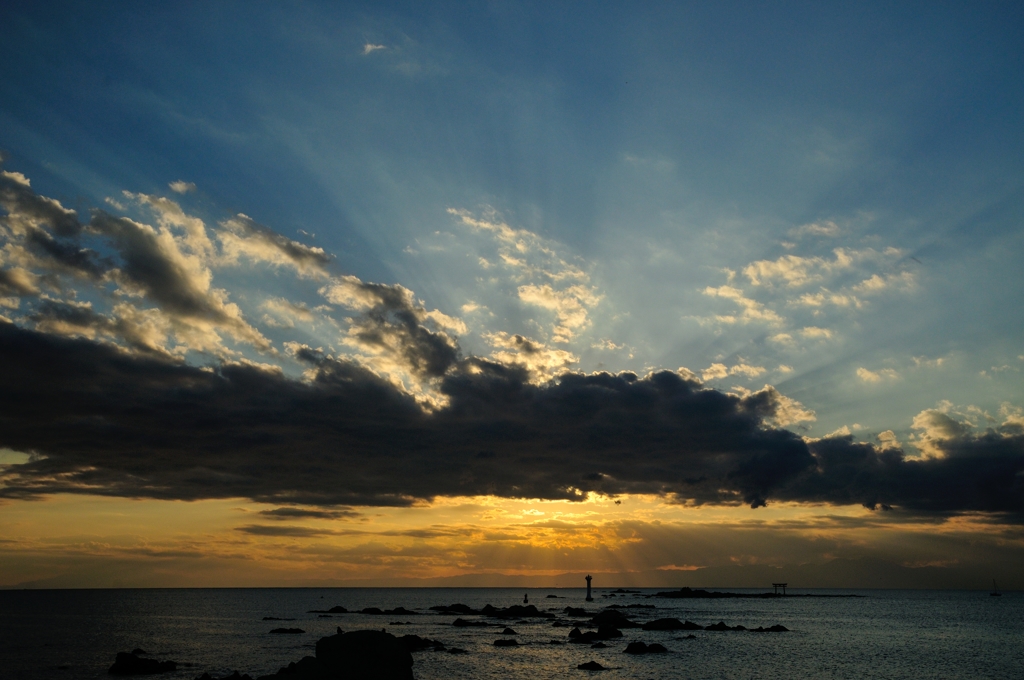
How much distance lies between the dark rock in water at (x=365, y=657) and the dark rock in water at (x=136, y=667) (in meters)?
30.3

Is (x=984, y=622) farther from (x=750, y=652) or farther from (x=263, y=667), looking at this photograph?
(x=263, y=667)

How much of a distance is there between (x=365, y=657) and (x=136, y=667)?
3465 centimetres

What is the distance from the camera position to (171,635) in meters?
106

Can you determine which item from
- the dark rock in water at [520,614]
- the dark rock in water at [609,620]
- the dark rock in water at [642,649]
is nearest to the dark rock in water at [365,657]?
the dark rock in water at [642,649]

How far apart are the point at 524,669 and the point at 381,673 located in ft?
91.4

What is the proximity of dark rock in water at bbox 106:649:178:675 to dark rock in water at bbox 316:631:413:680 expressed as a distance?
30275mm

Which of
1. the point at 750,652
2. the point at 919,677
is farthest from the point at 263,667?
the point at 919,677

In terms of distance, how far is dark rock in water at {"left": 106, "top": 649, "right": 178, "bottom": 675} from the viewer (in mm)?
62156

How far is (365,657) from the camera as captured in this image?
42.9m

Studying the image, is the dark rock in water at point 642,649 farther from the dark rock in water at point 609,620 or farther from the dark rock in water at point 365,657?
the dark rock in water at point 365,657

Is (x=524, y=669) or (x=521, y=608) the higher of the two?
(x=524, y=669)

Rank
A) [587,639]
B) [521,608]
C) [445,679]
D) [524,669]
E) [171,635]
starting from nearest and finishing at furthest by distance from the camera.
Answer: [445,679], [524,669], [587,639], [171,635], [521,608]

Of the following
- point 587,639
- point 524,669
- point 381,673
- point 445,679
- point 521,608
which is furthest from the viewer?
point 521,608

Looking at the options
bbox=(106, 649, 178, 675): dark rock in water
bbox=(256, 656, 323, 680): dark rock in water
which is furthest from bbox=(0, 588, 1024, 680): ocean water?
→ bbox=(256, 656, 323, 680): dark rock in water
